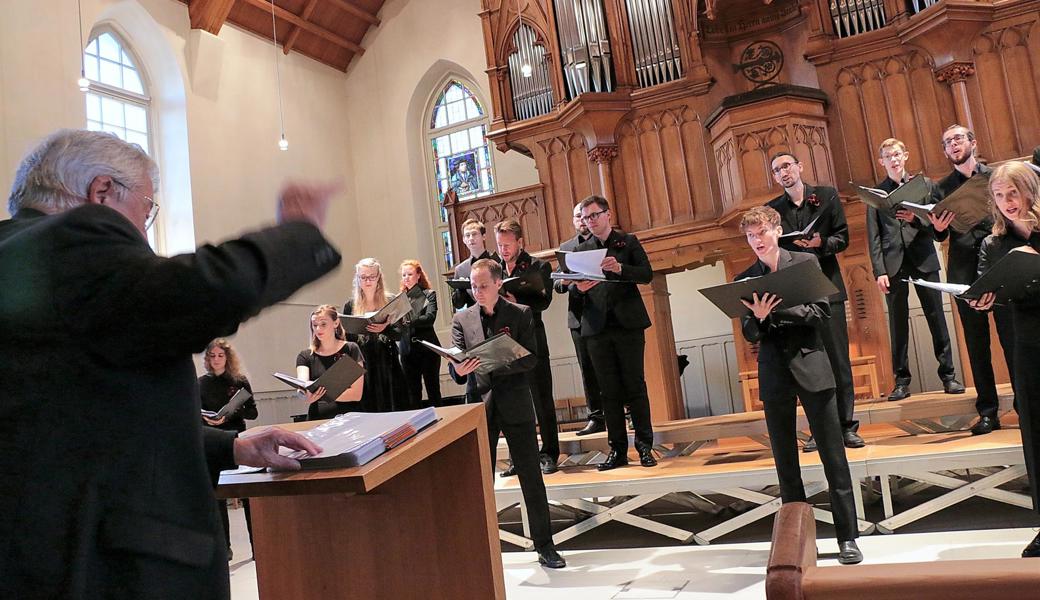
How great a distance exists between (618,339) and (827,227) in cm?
138

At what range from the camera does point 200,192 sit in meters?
9.80

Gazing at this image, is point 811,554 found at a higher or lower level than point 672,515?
higher

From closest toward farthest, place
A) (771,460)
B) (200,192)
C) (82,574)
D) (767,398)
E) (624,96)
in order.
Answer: (82,574) → (767,398) → (771,460) → (624,96) → (200,192)

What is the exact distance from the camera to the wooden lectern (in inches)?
85.9

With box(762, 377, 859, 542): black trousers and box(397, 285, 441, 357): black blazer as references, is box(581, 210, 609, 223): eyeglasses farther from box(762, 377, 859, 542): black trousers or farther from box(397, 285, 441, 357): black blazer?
box(762, 377, 859, 542): black trousers

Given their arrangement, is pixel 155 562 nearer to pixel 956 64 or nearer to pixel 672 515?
pixel 672 515

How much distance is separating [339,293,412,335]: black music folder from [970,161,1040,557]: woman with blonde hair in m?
2.97

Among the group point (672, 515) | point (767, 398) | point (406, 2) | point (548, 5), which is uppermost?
point (406, 2)

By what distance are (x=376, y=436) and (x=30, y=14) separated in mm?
8338

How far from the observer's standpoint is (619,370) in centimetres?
495

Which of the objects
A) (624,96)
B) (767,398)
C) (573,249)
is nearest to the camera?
(767,398)

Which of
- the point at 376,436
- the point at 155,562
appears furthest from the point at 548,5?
the point at 155,562

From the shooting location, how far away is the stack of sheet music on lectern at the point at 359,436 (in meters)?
1.63

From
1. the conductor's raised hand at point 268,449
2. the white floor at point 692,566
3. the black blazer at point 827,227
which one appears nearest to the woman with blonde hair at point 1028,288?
the white floor at point 692,566
